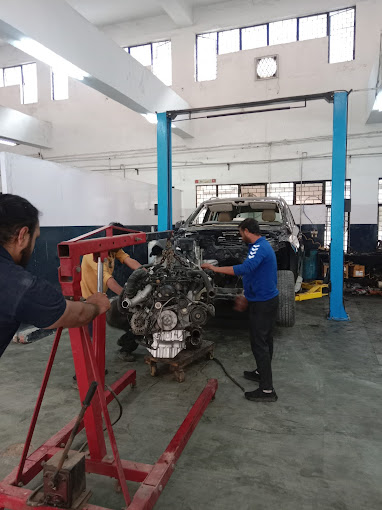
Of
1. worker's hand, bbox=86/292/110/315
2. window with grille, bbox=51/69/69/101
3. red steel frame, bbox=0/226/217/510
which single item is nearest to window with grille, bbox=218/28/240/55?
window with grille, bbox=51/69/69/101

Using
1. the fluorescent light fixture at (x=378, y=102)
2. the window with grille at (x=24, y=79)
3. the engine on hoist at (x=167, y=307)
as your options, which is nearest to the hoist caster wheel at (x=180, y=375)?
the engine on hoist at (x=167, y=307)

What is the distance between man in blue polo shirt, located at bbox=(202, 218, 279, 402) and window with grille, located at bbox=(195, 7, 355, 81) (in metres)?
8.71

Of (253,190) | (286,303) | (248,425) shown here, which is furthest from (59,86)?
(248,425)

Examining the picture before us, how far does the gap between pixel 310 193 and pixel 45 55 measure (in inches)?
298

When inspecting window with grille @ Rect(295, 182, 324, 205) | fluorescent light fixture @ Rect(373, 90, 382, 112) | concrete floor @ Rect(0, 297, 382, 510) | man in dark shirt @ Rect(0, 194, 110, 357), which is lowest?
concrete floor @ Rect(0, 297, 382, 510)

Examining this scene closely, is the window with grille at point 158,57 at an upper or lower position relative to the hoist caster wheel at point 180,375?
upper

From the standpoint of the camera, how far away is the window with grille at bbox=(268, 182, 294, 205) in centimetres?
1010

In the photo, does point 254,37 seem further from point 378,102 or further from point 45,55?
point 45,55

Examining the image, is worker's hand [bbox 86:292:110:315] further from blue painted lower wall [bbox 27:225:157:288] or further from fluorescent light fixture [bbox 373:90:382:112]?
fluorescent light fixture [bbox 373:90:382:112]

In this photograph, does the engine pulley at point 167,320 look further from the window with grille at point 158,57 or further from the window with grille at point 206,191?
the window with grille at point 158,57

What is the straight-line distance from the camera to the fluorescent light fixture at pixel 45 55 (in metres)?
4.28

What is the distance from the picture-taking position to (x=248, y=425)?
8.94 feet

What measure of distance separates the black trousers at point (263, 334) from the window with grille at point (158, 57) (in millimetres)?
9741

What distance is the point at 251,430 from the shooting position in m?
2.66
